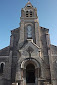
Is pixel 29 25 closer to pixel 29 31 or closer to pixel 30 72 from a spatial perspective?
pixel 29 31

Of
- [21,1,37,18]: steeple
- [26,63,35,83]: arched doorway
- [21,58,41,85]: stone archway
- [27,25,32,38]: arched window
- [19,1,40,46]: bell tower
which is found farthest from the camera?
[21,1,37,18]: steeple

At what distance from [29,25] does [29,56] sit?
905 cm

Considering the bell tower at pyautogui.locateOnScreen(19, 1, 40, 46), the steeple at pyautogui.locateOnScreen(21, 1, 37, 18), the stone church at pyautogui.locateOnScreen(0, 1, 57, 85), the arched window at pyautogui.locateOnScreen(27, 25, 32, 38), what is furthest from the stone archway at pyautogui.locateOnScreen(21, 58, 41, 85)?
the steeple at pyautogui.locateOnScreen(21, 1, 37, 18)

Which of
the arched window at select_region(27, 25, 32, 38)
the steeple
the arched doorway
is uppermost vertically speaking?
the steeple

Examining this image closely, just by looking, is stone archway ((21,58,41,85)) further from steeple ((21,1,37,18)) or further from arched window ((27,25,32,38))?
steeple ((21,1,37,18))

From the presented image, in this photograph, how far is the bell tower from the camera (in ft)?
88.7

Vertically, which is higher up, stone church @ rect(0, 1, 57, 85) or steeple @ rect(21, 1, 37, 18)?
steeple @ rect(21, 1, 37, 18)

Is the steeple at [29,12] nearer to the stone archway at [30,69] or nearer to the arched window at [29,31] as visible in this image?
the arched window at [29,31]

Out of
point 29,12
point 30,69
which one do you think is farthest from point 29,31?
point 30,69

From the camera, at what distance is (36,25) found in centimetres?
2834

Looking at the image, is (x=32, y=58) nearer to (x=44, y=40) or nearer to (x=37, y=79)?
(x=37, y=79)

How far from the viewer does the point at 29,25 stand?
28.9m

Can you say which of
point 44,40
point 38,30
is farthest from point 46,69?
point 38,30

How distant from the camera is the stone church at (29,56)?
22.1m
